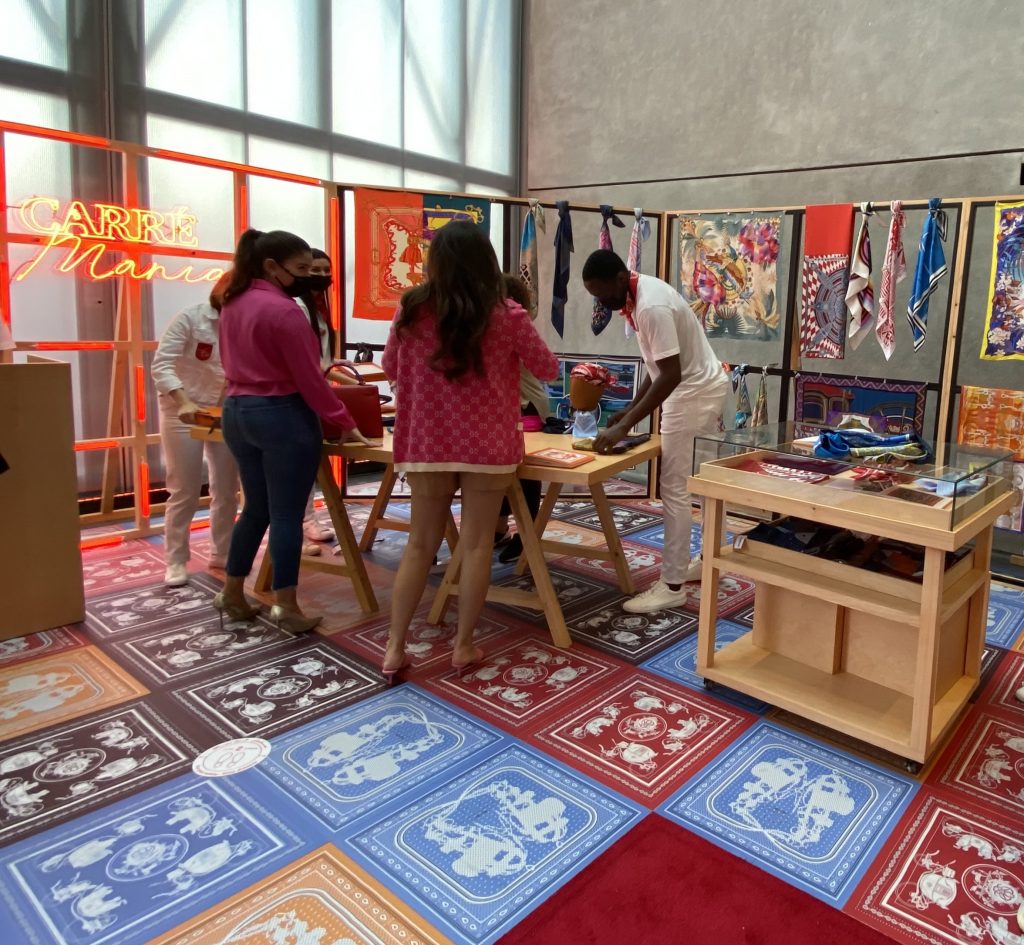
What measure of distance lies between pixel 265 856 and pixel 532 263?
12.6 feet

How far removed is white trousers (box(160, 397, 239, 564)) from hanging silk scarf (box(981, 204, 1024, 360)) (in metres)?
3.90

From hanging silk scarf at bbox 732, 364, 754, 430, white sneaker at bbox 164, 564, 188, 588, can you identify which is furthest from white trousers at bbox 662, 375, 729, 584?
white sneaker at bbox 164, 564, 188, 588

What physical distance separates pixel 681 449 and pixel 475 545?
1.22 metres

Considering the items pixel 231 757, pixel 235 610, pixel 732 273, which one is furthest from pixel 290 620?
pixel 732 273

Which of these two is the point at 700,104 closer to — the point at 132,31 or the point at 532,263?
the point at 532,263

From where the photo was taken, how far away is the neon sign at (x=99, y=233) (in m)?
4.16

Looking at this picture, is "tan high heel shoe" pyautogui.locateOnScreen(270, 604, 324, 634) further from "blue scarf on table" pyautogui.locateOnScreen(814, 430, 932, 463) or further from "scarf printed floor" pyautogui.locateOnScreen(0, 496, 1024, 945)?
"blue scarf on table" pyautogui.locateOnScreen(814, 430, 932, 463)

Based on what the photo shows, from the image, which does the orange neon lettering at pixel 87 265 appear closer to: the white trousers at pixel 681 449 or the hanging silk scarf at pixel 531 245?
the hanging silk scarf at pixel 531 245

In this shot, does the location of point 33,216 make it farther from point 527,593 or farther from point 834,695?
point 834,695

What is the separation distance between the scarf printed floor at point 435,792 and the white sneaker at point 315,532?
122cm

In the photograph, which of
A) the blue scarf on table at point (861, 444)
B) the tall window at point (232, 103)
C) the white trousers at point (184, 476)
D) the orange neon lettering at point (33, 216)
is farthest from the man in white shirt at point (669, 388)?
the tall window at point (232, 103)

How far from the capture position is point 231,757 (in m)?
2.49

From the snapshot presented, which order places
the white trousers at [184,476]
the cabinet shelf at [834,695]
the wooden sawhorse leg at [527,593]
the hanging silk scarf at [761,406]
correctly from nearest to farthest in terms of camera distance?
the cabinet shelf at [834,695] → the wooden sawhorse leg at [527,593] → the white trousers at [184,476] → the hanging silk scarf at [761,406]

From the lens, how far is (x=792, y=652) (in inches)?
118
